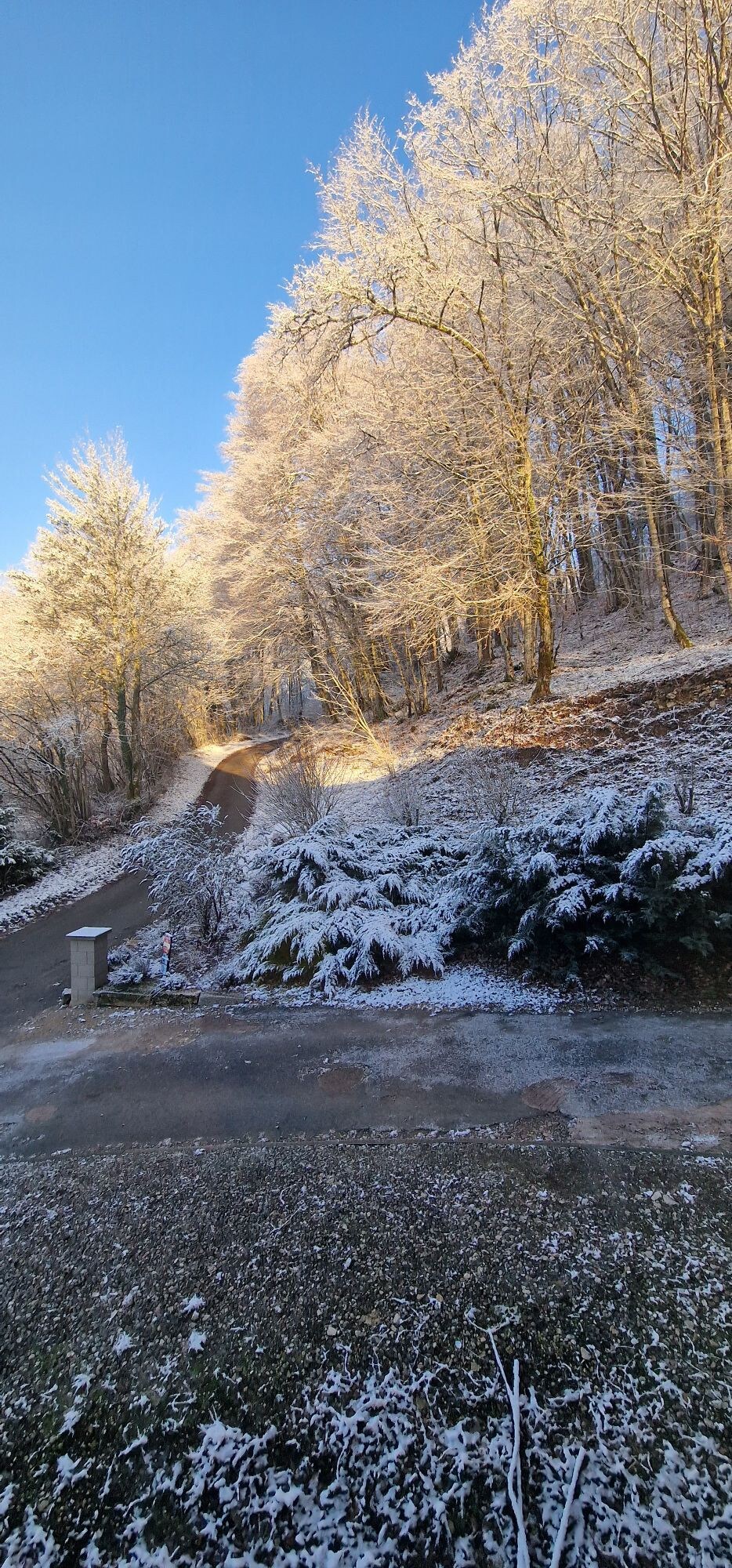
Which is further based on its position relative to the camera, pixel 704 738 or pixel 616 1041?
pixel 704 738

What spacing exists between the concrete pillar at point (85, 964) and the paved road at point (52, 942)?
0.43 metres

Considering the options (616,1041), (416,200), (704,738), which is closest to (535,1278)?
(616,1041)

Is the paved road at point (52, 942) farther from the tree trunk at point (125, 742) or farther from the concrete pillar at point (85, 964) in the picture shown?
the tree trunk at point (125, 742)

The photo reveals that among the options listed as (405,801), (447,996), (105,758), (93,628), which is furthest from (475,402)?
(105,758)

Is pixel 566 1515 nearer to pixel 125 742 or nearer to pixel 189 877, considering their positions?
pixel 189 877

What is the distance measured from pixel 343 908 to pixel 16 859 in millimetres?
7084

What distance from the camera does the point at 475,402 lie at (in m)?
10.4

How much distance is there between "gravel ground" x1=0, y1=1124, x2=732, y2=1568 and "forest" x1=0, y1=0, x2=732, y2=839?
911 cm

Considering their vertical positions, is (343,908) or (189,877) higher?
(189,877)

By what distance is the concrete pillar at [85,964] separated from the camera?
18.4 ft

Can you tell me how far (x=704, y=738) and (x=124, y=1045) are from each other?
24.1ft

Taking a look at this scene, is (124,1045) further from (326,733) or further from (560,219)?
(326,733)

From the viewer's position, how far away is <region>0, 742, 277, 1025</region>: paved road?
601cm

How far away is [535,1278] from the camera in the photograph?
2086 millimetres
